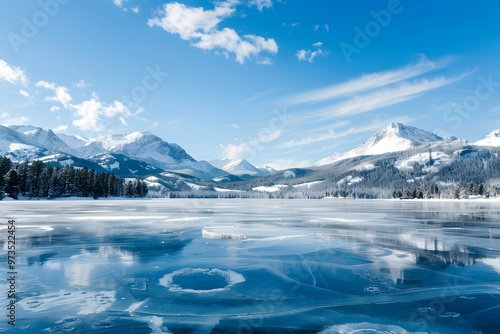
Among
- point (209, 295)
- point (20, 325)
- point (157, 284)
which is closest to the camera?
point (20, 325)

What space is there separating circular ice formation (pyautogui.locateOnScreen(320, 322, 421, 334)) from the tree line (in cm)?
10846

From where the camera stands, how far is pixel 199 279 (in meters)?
12.3

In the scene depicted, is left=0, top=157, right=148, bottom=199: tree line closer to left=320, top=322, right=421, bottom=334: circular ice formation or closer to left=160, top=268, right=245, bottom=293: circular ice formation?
left=160, top=268, right=245, bottom=293: circular ice formation

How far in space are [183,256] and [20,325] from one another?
899 centimetres

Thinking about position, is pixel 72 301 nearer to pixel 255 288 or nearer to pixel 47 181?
pixel 255 288

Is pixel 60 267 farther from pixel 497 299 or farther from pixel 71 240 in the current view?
pixel 497 299

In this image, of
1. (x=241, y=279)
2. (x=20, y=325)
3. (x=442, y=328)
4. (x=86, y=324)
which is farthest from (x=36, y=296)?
(x=442, y=328)

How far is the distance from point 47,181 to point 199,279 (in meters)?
116

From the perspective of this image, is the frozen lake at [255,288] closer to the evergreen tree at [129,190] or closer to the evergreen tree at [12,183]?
the evergreen tree at [12,183]

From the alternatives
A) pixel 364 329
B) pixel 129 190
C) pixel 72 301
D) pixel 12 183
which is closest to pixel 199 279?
pixel 72 301

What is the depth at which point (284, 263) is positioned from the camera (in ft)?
49.5

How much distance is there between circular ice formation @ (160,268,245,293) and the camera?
11141mm

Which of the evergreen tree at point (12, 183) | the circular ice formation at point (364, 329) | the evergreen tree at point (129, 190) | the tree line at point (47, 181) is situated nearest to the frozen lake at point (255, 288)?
the circular ice formation at point (364, 329)

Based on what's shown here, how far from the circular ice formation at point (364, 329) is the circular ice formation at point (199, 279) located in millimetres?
4442
